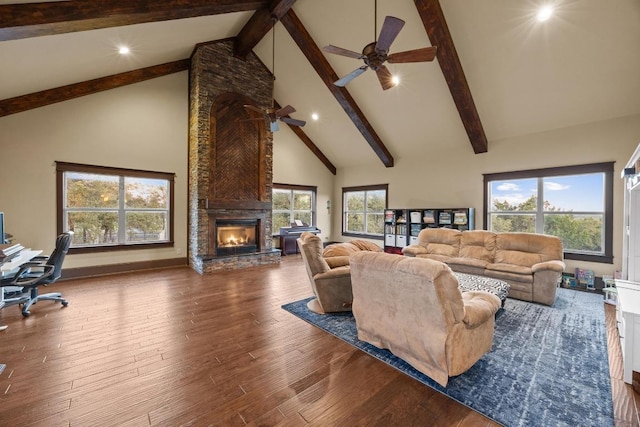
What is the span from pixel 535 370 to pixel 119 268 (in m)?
6.92

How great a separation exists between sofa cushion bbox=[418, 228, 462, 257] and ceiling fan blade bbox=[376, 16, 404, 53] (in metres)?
3.82

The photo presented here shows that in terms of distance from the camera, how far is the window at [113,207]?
A: 206 inches

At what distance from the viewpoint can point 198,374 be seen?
2307mm

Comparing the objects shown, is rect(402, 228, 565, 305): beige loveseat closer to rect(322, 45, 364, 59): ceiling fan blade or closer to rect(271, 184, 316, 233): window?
rect(322, 45, 364, 59): ceiling fan blade

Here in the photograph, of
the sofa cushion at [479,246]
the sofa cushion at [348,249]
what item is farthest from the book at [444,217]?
the sofa cushion at [348,249]

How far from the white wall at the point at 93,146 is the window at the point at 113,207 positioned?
0.15 m

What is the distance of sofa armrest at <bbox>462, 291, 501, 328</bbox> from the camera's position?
2.09m

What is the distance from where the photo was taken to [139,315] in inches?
138

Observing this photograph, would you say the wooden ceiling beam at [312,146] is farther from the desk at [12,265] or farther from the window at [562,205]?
the desk at [12,265]

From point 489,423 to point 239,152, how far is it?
6295 millimetres

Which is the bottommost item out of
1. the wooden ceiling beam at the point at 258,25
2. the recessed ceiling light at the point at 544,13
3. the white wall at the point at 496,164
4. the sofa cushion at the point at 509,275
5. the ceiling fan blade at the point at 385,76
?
the sofa cushion at the point at 509,275

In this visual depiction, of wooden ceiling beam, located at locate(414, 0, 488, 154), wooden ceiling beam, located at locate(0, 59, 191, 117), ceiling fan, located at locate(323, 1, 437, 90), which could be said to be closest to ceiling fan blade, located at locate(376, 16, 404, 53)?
ceiling fan, located at locate(323, 1, 437, 90)

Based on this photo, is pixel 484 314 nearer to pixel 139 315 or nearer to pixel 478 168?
pixel 139 315

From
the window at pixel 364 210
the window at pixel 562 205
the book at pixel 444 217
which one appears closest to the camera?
the window at pixel 562 205
